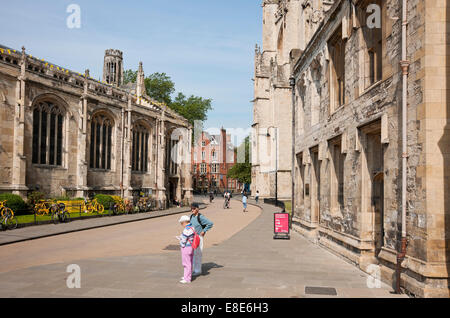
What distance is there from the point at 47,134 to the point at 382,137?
24640 millimetres

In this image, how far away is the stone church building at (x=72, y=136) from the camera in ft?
76.8

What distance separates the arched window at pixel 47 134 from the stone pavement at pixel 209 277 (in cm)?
1820

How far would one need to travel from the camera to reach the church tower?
60.1 meters

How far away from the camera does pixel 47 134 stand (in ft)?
86.9

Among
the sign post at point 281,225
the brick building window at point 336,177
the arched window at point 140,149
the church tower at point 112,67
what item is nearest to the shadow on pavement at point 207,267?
the brick building window at point 336,177

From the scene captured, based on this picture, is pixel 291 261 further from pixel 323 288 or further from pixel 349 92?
pixel 349 92

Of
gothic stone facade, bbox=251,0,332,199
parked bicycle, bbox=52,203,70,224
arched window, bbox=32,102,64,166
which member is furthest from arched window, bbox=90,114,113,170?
gothic stone facade, bbox=251,0,332,199

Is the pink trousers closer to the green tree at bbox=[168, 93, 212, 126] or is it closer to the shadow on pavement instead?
the shadow on pavement

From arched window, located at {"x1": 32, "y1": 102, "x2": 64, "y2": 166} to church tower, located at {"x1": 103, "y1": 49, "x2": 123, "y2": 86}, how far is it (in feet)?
113

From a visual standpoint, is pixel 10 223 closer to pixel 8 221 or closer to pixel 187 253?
pixel 8 221

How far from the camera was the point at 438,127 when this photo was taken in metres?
6.51

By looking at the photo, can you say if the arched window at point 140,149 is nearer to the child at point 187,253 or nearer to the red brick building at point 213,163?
the child at point 187,253

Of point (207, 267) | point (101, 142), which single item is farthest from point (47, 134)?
point (207, 267)
